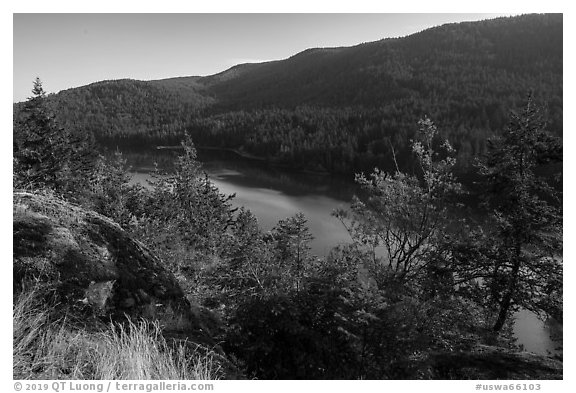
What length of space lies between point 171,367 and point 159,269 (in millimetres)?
1749

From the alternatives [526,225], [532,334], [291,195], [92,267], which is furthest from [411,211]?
[291,195]

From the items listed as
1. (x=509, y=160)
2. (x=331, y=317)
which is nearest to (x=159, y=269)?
(x=331, y=317)

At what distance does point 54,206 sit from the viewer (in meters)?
4.57

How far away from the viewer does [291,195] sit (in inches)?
2108

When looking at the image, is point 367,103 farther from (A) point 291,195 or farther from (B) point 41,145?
(B) point 41,145

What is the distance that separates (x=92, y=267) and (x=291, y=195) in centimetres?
4956

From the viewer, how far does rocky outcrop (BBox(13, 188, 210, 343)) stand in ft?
12.3

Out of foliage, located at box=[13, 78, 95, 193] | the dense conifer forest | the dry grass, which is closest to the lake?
the dense conifer forest

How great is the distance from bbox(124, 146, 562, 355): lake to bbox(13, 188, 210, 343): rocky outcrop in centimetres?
1136

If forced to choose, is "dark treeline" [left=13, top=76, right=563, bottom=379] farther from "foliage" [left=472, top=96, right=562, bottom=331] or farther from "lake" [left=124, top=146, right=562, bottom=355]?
"lake" [left=124, top=146, right=562, bottom=355]

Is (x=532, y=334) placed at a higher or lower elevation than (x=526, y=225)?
lower

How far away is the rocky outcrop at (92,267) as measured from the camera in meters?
3.76

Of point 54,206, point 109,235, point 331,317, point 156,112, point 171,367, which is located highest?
point 156,112

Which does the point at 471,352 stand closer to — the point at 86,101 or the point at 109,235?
the point at 109,235
